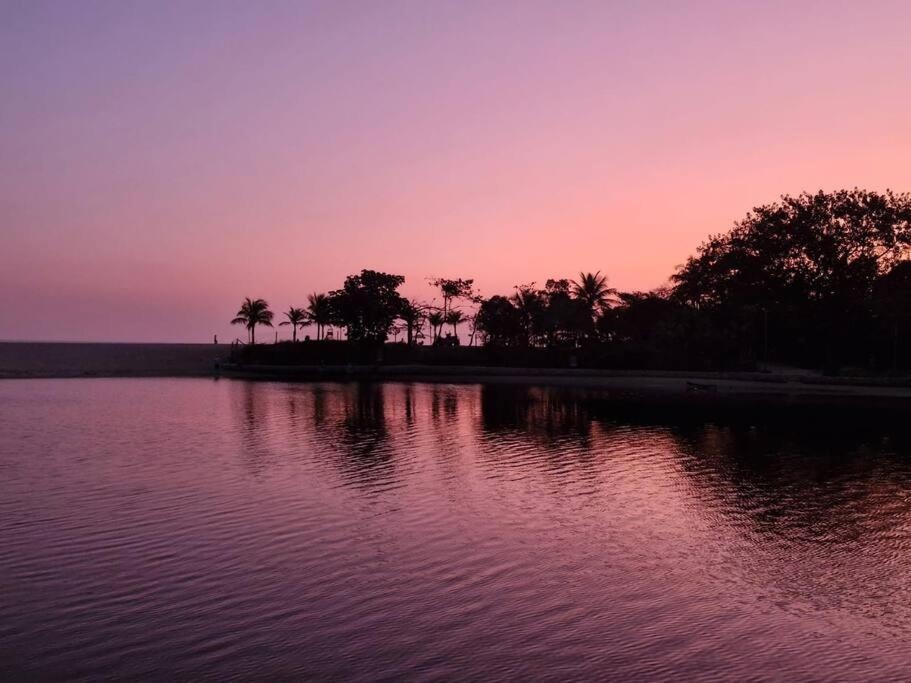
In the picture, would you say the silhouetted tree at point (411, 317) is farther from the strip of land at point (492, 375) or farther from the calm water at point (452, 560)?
the calm water at point (452, 560)

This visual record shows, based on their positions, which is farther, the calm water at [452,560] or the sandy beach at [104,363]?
the sandy beach at [104,363]

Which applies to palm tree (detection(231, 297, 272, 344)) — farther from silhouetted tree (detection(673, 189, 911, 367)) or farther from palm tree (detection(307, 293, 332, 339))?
silhouetted tree (detection(673, 189, 911, 367))

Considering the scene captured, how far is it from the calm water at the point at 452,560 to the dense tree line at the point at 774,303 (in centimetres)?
4437

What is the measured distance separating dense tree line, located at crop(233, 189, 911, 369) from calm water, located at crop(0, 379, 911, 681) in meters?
44.4

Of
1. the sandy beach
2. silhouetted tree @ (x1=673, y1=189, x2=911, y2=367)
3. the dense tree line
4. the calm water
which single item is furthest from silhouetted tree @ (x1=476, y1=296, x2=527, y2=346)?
the calm water

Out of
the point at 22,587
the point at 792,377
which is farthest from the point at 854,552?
the point at 792,377

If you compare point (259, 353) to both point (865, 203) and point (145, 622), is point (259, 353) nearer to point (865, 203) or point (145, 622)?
point (865, 203)

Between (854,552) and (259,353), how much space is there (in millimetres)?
99998

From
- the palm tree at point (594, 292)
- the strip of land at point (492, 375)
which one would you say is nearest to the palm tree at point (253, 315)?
the strip of land at point (492, 375)

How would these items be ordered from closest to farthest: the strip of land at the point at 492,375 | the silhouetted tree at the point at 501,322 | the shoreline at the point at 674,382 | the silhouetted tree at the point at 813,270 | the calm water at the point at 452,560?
the calm water at the point at 452,560
the shoreline at the point at 674,382
the strip of land at the point at 492,375
the silhouetted tree at the point at 813,270
the silhouetted tree at the point at 501,322

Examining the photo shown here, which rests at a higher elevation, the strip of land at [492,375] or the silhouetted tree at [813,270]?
the silhouetted tree at [813,270]

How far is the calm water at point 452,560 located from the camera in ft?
28.2

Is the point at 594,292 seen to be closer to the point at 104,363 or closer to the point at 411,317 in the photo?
the point at 411,317

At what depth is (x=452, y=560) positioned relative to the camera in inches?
500
